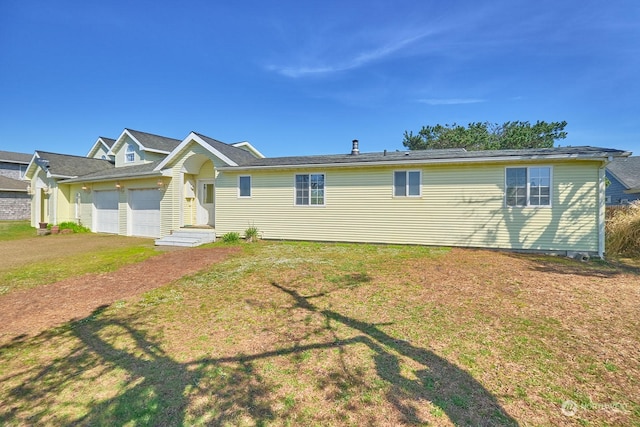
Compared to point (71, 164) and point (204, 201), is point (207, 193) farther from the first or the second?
point (71, 164)

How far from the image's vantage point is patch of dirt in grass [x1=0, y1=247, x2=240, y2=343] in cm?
477

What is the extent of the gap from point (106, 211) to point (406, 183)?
17.3m

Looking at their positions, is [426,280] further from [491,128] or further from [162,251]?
[491,128]

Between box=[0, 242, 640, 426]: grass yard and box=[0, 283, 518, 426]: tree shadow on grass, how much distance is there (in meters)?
0.02

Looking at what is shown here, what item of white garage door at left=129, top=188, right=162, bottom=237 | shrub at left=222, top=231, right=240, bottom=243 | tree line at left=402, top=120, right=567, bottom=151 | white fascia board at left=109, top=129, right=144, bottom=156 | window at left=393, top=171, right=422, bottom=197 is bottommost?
shrub at left=222, top=231, right=240, bottom=243

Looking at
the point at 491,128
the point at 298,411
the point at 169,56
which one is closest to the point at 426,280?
the point at 298,411

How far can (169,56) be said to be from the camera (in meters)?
15.1

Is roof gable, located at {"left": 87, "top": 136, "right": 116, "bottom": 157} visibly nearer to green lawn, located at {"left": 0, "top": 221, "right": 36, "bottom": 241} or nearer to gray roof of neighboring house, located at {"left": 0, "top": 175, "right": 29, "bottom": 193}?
green lawn, located at {"left": 0, "top": 221, "right": 36, "bottom": 241}

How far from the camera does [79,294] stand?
20.1 ft

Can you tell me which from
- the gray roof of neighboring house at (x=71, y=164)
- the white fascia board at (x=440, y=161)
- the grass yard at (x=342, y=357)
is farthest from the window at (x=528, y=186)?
the gray roof of neighboring house at (x=71, y=164)

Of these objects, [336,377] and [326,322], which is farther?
[326,322]

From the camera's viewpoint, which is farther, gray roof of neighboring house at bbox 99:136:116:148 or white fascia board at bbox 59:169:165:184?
gray roof of neighboring house at bbox 99:136:116:148

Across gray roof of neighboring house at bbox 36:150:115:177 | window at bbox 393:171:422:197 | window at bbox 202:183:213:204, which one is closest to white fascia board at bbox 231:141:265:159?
window at bbox 202:183:213:204

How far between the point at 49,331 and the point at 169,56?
598 inches
